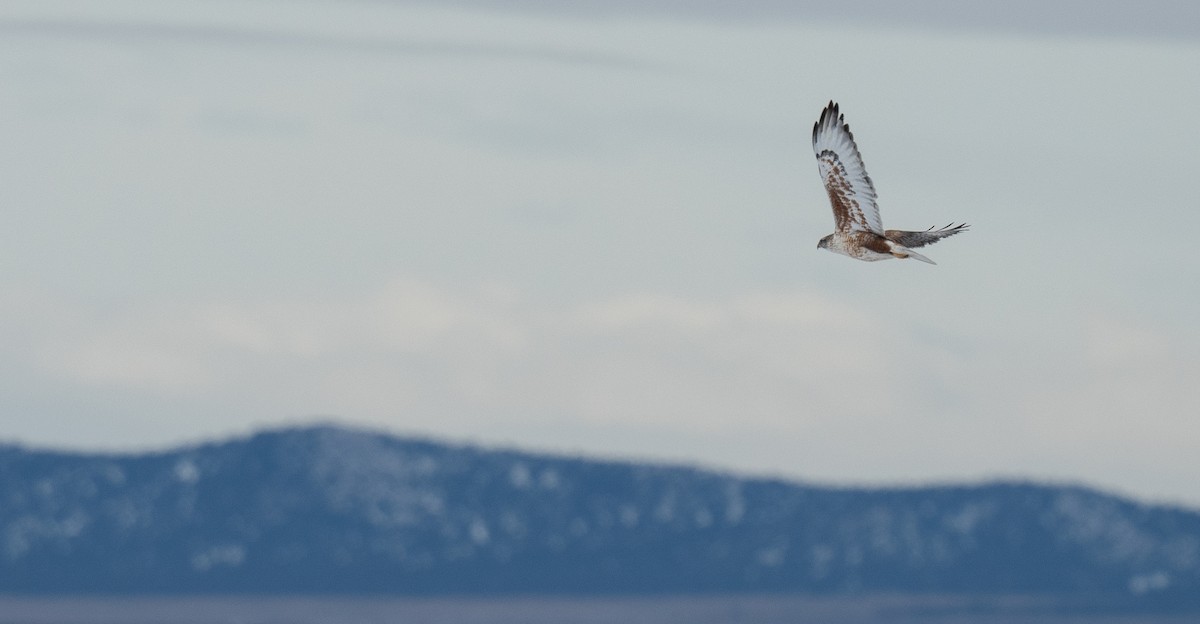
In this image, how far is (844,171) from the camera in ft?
148

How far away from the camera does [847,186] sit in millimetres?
45094

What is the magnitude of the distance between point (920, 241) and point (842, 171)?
2646 mm

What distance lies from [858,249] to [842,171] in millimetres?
1616

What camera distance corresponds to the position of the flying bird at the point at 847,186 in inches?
1757

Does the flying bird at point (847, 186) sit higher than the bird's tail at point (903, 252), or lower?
higher

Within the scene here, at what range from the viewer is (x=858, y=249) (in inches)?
1768

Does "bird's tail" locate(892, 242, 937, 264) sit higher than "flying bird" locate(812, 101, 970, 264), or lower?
lower

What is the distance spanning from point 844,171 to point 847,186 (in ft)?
1.09

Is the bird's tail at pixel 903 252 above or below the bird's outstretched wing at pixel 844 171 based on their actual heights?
below

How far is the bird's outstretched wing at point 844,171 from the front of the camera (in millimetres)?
44781

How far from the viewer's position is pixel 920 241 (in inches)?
1702

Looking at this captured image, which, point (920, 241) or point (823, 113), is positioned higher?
point (823, 113)

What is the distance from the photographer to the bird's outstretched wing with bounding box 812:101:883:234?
4478cm

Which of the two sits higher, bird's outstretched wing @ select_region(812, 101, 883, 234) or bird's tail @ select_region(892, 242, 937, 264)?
bird's outstretched wing @ select_region(812, 101, 883, 234)
